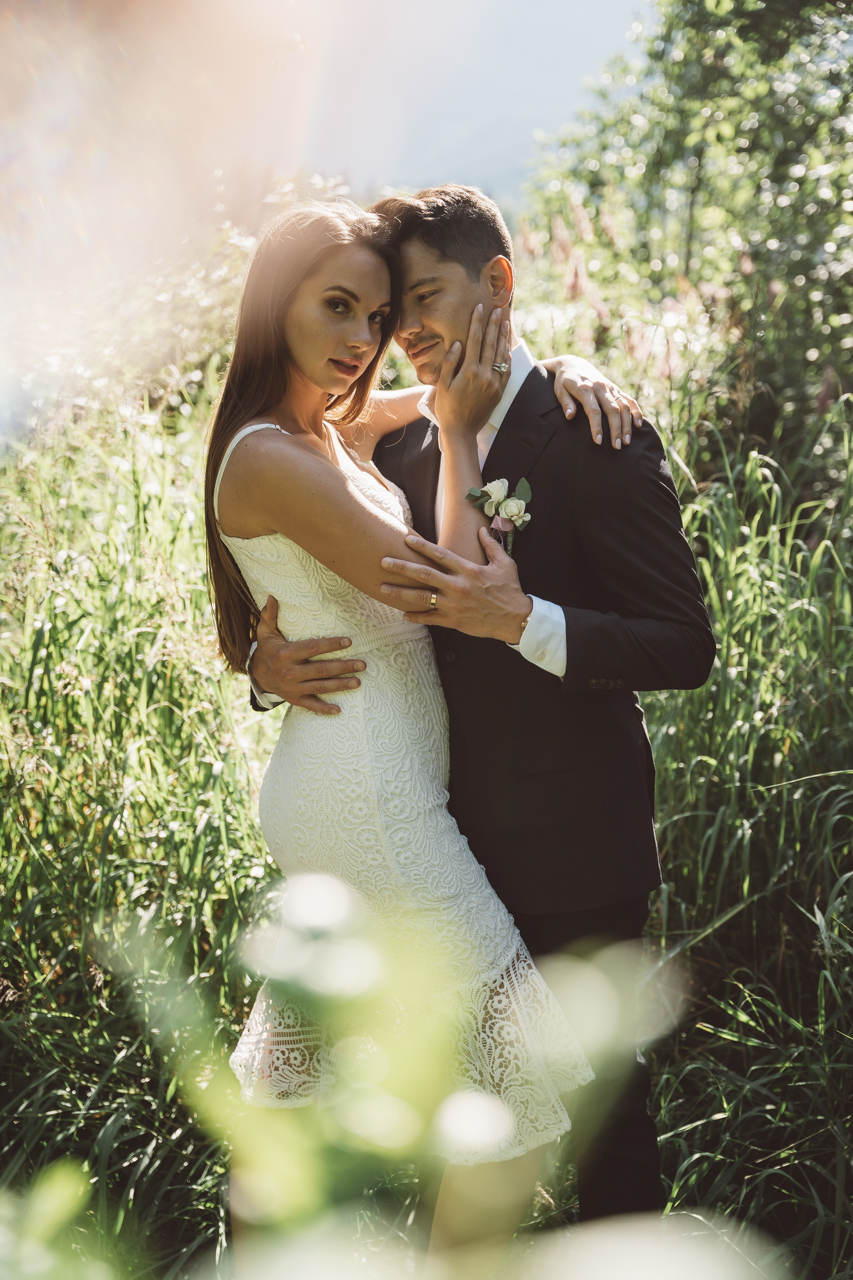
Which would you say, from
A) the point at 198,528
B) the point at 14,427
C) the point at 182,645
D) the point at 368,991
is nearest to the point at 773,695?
the point at 368,991

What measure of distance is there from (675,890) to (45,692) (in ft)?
6.96

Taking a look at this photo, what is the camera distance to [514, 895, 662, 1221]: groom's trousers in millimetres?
1927

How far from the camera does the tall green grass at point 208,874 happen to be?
231 cm

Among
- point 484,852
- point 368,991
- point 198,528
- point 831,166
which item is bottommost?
point 368,991

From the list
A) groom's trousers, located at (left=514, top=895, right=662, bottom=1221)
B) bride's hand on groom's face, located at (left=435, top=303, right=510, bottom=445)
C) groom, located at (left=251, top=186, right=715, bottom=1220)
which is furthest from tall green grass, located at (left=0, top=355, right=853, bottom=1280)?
bride's hand on groom's face, located at (left=435, top=303, right=510, bottom=445)

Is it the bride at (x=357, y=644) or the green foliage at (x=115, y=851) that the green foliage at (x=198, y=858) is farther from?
the bride at (x=357, y=644)

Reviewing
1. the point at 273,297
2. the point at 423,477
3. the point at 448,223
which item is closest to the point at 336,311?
the point at 273,297

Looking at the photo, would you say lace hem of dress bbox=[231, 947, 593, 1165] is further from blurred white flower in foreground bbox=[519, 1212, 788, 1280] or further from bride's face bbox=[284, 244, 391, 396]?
bride's face bbox=[284, 244, 391, 396]

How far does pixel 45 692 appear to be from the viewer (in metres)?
2.87

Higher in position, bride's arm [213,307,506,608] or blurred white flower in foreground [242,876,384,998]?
bride's arm [213,307,506,608]

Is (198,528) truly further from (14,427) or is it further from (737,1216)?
(737,1216)

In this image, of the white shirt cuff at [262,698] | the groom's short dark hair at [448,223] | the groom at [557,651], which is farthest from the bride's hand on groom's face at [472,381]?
the white shirt cuff at [262,698]

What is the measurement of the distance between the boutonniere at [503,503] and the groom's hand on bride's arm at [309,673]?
1.34 ft

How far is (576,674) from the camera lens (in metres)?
1.76
